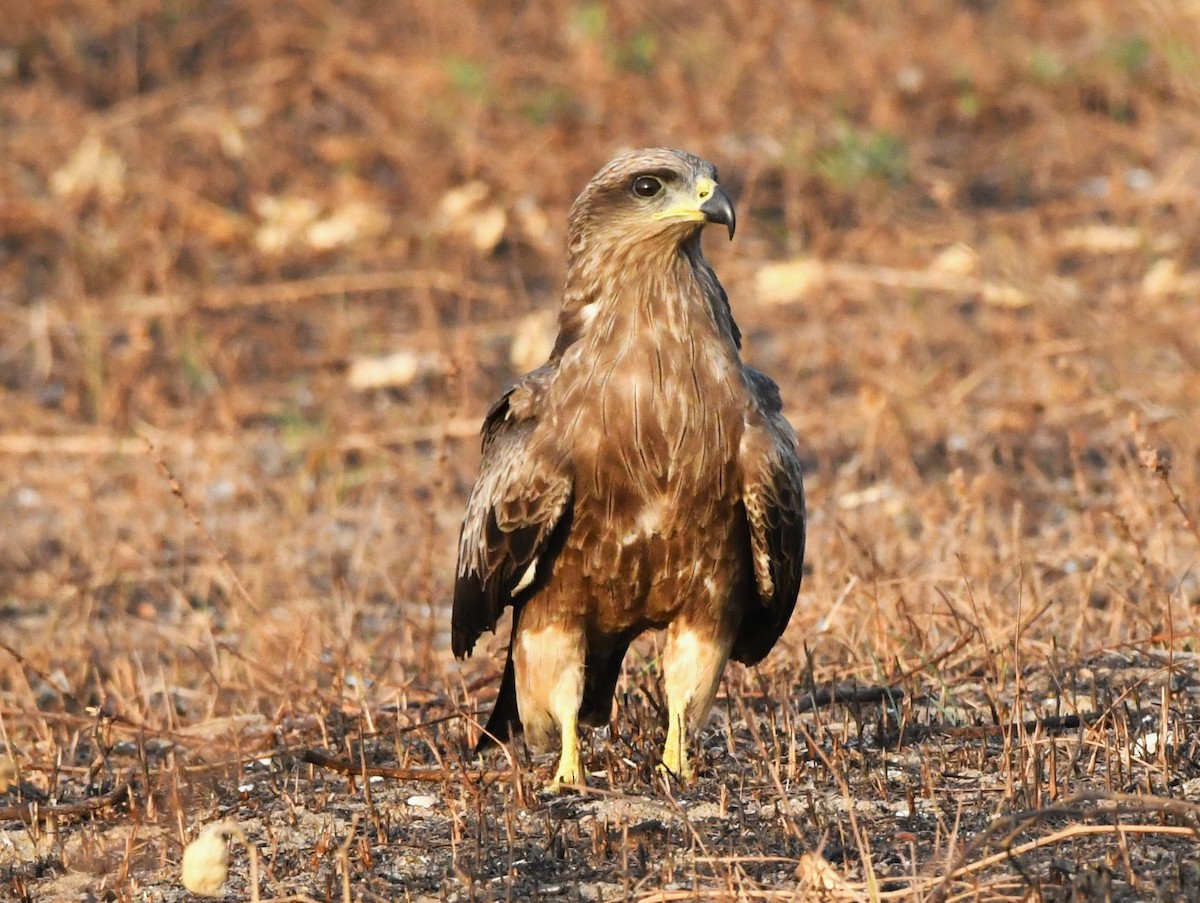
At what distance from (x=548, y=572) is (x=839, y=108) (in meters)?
8.20

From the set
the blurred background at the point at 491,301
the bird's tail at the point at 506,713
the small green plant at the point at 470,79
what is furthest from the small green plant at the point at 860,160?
the bird's tail at the point at 506,713

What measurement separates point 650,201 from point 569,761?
1397 millimetres

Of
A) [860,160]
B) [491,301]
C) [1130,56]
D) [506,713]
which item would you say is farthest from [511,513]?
[1130,56]

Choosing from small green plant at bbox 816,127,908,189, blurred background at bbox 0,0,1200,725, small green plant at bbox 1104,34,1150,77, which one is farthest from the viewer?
small green plant at bbox 1104,34,1150,77

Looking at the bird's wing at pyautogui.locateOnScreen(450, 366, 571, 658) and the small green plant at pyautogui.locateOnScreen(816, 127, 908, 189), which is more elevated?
the small green plant at pyautogui.locateOnScreen(816, 127, 908, 189)

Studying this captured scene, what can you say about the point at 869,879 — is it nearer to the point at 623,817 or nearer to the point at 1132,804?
the point at 1132,804

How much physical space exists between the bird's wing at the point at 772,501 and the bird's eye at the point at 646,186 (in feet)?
1.67

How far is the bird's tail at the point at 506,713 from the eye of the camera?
4.97 metres

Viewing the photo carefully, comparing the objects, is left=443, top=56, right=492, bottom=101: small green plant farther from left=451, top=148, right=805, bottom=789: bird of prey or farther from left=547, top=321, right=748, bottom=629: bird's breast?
left=547, top=321, right=748, bottom=629: bird's breast

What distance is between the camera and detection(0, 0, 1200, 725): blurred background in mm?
6340

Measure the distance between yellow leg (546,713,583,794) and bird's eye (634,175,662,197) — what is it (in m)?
1.32

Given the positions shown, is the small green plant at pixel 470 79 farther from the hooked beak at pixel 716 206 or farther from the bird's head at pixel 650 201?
the hooked beak at pixel 716 206

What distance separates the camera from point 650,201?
447cm

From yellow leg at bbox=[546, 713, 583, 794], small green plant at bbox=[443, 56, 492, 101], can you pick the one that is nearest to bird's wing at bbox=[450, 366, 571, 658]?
yellow leg at bbox=[546, 713, 583, 794]
